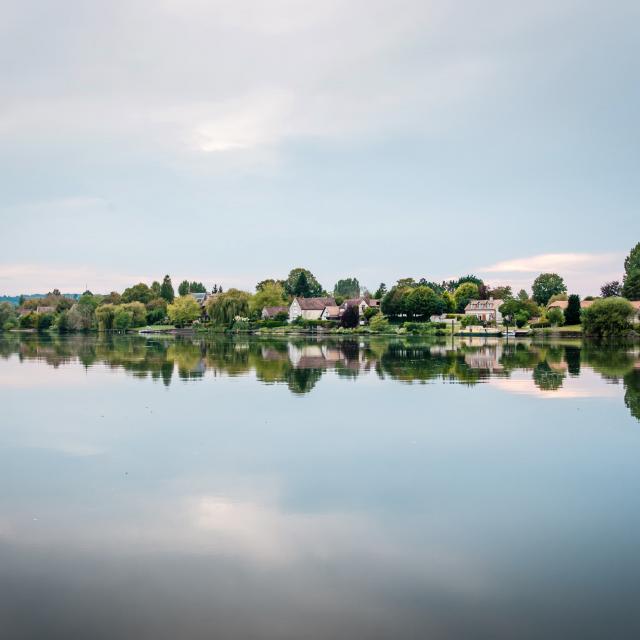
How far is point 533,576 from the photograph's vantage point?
7492mm

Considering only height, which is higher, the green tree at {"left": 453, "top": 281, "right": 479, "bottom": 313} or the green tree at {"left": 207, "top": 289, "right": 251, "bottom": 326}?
the green tree at {"left": 453, "top": 281, "right": 479, "bottom": 313}

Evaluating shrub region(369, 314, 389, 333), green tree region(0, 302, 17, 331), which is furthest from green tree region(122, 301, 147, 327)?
shrub region(369, 314, 389, 333)

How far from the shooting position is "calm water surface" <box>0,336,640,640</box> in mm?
6605

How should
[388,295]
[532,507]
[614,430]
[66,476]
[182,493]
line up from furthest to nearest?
[388,295] → [614,430] → [66,476] → [182,493] → [532,507]

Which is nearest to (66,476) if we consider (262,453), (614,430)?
(262,453)

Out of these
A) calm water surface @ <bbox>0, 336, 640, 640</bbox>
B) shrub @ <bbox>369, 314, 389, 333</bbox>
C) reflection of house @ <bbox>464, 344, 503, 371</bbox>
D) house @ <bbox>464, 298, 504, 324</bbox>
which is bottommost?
reflection of house @ <bbox>464, 344, 503, 371</bbox>

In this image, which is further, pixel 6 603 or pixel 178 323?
pixel 178 323

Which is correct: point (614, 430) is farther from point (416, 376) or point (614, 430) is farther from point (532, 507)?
point (416, 376)

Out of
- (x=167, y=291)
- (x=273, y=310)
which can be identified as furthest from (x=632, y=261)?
(x=167, y=291)

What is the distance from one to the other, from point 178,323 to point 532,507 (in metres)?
119

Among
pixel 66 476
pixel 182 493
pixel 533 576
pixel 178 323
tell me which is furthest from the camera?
pixel 178 323

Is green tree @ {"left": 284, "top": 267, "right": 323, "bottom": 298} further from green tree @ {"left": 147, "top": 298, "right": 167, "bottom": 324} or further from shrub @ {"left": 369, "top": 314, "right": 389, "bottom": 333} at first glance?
shrub @ {"left": 369, "top": 314, "right": 389, "bottom": 333}

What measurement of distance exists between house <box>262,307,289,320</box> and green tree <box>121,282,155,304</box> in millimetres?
36016

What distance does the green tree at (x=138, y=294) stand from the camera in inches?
6024
